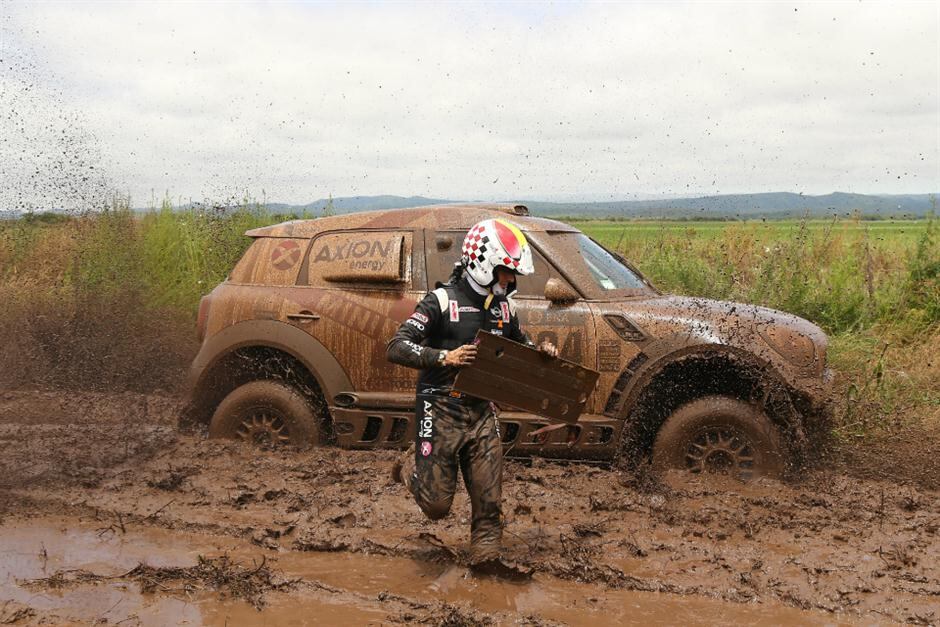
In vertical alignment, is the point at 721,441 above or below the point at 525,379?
below

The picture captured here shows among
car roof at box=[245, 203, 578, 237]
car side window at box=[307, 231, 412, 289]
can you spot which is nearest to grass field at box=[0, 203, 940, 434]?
car roof at box=[245, 203, 578, 237]

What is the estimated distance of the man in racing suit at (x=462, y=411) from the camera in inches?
215

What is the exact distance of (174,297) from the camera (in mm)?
13102

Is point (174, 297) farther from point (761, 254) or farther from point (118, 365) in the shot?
point (761, 254)

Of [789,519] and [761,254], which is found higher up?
[761,254]

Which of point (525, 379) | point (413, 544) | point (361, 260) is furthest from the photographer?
point (361, 260)

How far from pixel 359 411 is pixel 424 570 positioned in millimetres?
1940

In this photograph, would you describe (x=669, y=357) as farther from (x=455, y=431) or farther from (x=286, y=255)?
(x=286, y=255)

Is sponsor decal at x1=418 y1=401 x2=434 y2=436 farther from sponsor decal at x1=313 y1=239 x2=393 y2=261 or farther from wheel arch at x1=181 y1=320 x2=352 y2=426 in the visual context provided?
sponsor decal at x1=313 y1=239 x2=393 y2=261

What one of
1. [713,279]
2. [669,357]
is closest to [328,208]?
[713,279]

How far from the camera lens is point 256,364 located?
779 cm

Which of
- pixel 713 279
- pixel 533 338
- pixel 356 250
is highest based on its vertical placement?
pixel 356 250

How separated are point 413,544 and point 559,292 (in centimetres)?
215

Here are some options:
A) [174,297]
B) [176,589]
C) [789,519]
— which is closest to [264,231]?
[176,589]
